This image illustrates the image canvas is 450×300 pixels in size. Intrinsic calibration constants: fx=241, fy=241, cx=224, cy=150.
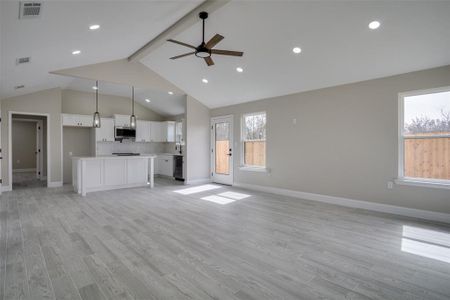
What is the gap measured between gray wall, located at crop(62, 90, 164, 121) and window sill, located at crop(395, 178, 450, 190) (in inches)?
340

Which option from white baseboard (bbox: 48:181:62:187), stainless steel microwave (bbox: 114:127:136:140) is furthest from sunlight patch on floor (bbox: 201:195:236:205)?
white baseboard (bbox: 48:181:62:187)

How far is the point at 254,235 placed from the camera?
3377mm

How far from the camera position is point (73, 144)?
324 inches

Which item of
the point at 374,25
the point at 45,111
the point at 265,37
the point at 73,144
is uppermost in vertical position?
the point at 265,37

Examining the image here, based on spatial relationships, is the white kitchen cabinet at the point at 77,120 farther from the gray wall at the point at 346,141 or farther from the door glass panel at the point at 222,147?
the gray wall at the point at 346,141

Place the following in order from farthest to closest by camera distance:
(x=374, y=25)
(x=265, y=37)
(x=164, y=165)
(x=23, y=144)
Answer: (x=23, y=144)
(x=164, y=165)
(x=265, y=37)
(x=374, y=25)

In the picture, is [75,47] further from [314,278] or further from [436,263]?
[436,263]

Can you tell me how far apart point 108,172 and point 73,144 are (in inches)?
107

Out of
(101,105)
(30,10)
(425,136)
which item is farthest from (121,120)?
(425,136)

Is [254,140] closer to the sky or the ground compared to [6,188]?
closer to the sky

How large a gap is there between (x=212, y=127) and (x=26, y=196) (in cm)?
531

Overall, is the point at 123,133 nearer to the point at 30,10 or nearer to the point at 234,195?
the point at 234,195

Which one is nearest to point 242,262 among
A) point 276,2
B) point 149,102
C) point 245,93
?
point 276,2

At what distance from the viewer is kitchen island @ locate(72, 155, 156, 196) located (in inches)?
241
